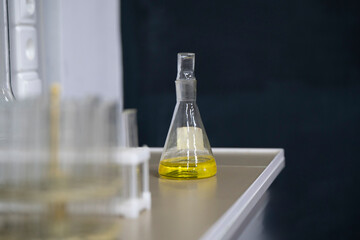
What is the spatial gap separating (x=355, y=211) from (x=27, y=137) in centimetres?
231

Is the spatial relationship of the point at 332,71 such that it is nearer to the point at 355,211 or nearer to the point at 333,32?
the point at 333,32

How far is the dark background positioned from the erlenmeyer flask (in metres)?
1.70

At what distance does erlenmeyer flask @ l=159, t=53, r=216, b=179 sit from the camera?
117 centimetres

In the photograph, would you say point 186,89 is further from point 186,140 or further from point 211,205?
point 211,205

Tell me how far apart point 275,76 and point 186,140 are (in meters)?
1.83

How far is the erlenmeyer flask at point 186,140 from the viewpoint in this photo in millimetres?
1170

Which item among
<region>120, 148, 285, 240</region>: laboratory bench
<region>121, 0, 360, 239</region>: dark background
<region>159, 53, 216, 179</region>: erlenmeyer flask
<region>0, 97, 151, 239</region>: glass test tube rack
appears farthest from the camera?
<region>121, 0, 360, 239</region>: dark background

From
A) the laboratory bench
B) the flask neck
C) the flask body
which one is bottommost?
the laboratory bench

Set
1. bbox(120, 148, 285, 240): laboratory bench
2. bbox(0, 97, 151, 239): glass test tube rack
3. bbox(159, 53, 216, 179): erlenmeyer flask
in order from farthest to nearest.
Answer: bbox(159, 53, 216, 179): erlenmeyer flask
bbox(120, 148, 285, 240): laboratory bench
bbox(0, 97, 151, 239): glass test tube rack

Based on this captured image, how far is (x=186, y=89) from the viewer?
3.90ft

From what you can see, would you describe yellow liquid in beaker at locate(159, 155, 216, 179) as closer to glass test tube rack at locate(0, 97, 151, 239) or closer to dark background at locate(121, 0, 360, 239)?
glass test tube rack at locate(0, 97, 151, 239)

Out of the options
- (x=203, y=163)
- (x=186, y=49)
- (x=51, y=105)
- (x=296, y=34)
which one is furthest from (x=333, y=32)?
(x=51, y=105)

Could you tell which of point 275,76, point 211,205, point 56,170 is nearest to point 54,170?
point 56,170

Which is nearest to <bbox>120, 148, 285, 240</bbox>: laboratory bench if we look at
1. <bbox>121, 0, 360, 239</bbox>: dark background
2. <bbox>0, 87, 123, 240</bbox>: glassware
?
<bbox>0, 87, 123, 240</bbox>: glassware
